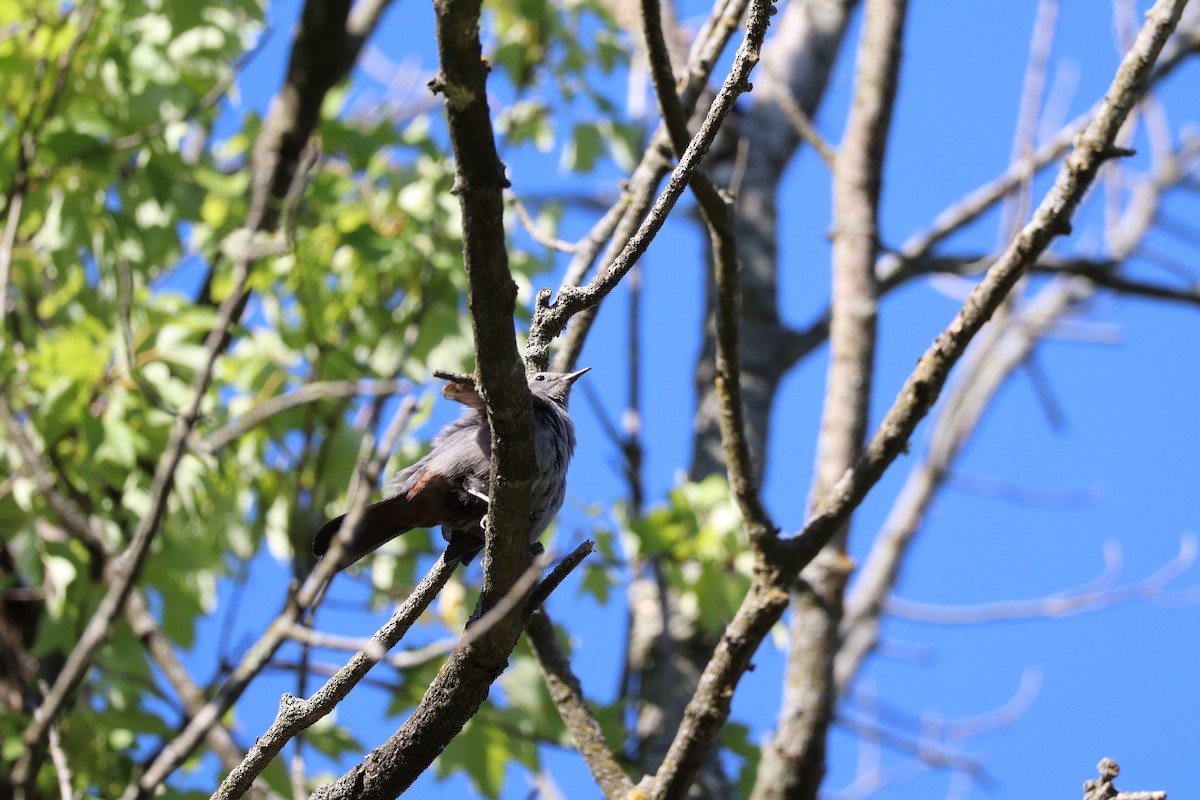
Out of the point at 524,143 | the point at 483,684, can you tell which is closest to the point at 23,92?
the point at 524,143

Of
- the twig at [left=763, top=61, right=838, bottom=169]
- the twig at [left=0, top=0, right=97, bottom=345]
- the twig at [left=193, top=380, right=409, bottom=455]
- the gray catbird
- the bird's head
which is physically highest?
the twig at [left=763, top=61, right=838, bottom=169]

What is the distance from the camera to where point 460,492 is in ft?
9.89

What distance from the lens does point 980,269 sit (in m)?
4.90

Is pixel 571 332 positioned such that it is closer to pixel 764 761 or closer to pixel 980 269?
pixel 764 761

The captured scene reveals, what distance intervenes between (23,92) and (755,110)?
3.74 m

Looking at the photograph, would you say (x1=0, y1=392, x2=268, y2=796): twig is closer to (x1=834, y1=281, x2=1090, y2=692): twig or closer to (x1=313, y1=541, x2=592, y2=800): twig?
(x1=313, y1=541, x2=592, y2=800): twig

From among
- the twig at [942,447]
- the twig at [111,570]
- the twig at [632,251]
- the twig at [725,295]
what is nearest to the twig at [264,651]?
the twig at [111,570]

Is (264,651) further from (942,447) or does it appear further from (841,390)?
(942,447)

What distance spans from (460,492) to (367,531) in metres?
0.25

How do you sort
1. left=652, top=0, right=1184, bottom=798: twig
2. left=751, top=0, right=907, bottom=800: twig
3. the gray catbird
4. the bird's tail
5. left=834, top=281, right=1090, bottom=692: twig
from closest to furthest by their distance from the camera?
the gray catbird
the bird's tail
left=652, top=0, right=1184, bottom=798: twig
left=751, top=0, right=907, bottom=800: twig
left=834, top=281, right=1090, bottom=692: twig

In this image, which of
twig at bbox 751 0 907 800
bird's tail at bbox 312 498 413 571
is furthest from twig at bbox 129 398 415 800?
twig at bbox 751 0 907 800

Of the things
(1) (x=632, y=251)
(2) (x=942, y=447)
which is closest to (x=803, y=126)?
(1) (x=632, y=251)

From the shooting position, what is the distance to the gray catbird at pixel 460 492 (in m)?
2.84

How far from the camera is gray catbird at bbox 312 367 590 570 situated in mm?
2838
